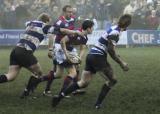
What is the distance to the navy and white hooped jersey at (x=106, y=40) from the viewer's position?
1007 cm

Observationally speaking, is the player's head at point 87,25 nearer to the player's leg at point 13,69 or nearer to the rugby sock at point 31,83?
the player's leg at point 13,69

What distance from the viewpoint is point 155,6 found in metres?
35.8

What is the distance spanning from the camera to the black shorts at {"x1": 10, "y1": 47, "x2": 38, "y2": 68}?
Answer: 11141 mm

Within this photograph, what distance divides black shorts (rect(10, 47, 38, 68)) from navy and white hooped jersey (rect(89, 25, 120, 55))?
1.54m

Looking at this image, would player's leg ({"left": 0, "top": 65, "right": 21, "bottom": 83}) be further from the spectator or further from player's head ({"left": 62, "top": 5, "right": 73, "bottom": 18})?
the spectator

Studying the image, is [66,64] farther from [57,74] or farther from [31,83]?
[31,83]

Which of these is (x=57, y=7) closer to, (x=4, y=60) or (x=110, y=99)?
(x=4, y=60)

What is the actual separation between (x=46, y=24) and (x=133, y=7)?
24404mm

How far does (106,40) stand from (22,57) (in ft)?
6.50

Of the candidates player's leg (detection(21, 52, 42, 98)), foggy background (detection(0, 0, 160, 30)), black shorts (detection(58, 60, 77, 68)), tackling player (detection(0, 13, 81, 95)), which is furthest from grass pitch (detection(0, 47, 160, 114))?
foggy background (detection(0, 0, 160, 30))

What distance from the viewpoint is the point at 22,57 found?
11.1 meters

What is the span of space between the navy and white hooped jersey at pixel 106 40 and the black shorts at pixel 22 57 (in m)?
1.54

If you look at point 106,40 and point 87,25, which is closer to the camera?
point 106,40

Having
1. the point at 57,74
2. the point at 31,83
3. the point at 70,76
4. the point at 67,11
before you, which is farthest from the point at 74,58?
the point at 31,83
